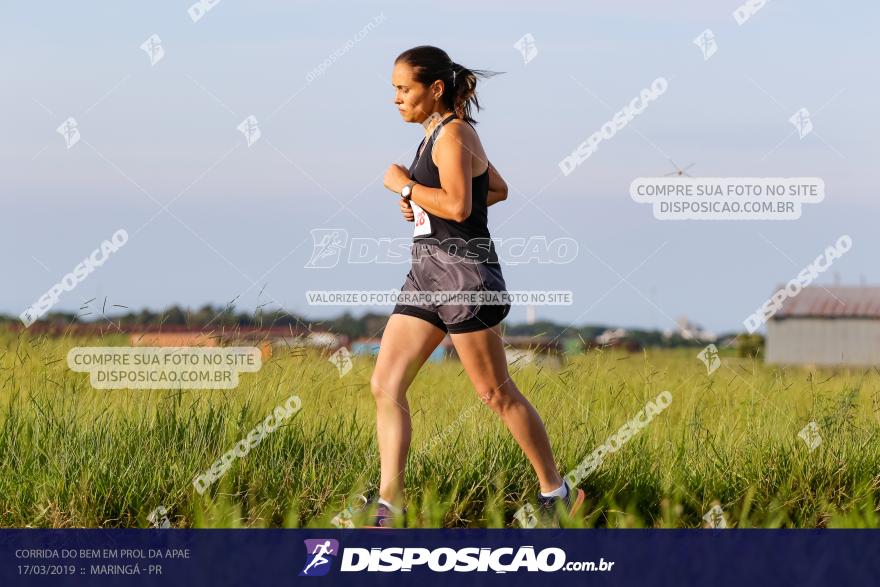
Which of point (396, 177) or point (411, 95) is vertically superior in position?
point (411, 95)

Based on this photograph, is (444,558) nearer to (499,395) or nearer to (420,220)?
(499,395)

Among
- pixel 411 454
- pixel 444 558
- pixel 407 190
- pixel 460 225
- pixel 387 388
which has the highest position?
pixel 407 190

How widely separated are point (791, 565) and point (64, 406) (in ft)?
11.9

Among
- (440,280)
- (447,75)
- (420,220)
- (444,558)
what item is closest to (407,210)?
(420,220)

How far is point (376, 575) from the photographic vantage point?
14.1 ft

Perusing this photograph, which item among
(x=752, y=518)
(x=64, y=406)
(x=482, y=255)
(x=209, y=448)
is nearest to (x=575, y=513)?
(x=752, y=518)

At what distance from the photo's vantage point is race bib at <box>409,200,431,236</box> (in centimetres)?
464

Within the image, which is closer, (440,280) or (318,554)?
(318,554)

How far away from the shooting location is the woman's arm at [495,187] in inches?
190

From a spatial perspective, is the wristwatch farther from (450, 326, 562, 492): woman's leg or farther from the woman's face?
(450, 326, 562, 492): woman's leg

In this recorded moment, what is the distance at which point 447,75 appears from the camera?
4715mm

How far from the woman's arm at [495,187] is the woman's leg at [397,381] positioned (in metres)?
0.69

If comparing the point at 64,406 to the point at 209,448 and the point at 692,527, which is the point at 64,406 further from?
the point at 692,527

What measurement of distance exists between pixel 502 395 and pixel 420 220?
88 centimetres
